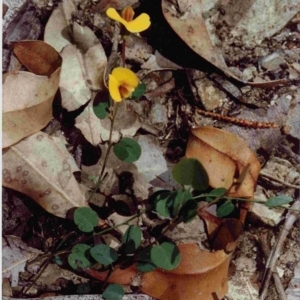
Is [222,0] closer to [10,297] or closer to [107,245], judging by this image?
[107,245]

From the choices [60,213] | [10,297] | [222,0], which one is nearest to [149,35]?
[222,0]

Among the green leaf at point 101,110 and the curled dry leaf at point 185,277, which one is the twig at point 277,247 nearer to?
the curled dry leaf at point 185,277

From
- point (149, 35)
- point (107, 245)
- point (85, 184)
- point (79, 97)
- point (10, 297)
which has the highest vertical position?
point (149, 35)

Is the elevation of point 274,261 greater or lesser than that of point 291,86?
lesser

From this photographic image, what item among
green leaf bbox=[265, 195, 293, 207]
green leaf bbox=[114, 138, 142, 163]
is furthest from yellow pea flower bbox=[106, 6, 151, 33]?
green leaf bbox=[265, 195, 293, 207]

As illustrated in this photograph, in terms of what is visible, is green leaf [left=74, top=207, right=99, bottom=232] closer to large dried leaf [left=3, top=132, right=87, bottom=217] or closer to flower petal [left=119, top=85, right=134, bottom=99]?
large dried leaf [left=3, top=132, right=87, bottom=217]

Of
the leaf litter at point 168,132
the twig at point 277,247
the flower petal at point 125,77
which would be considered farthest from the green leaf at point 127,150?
the twig at point 277,247
